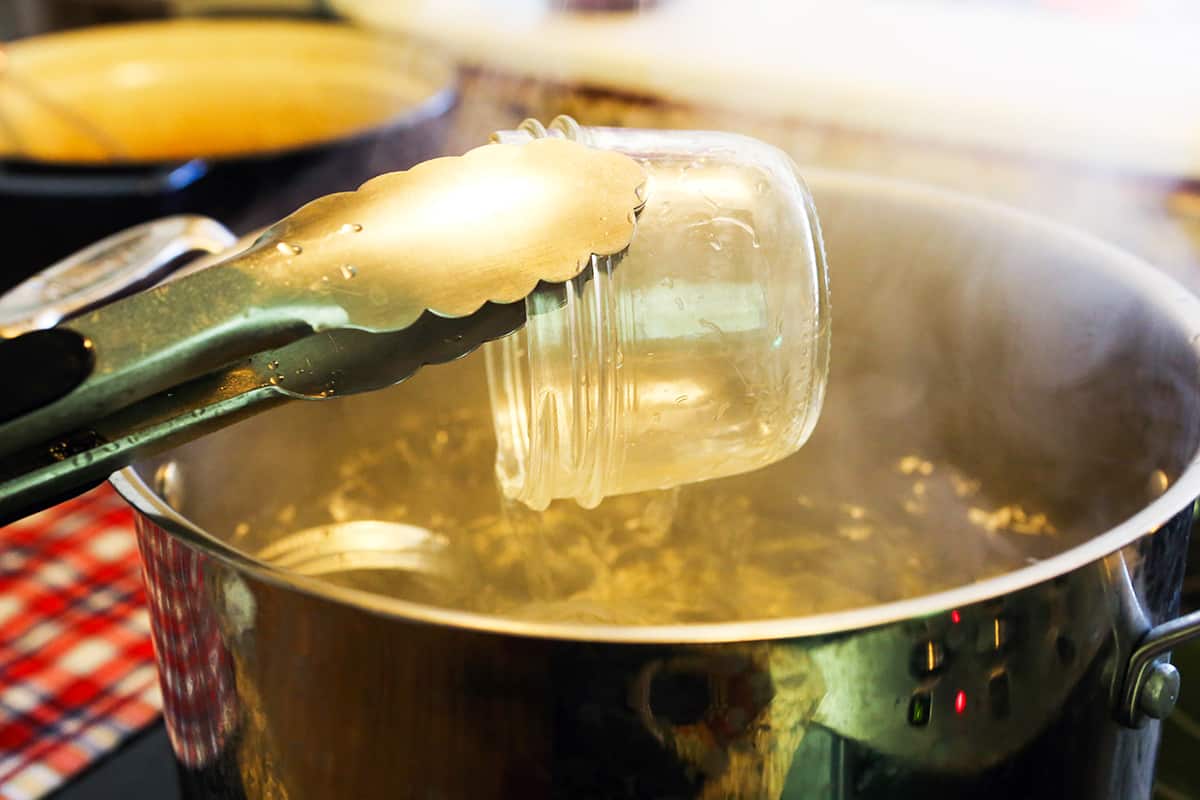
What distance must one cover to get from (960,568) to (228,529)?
288mm

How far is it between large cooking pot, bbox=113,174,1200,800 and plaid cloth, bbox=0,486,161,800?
0.36ft

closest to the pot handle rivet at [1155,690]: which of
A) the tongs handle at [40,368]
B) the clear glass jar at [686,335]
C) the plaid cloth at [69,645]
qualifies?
the clear glass jar at [686,335]

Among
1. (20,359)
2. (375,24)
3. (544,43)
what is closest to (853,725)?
(20,359)

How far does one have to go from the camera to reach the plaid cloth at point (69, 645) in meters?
0.49

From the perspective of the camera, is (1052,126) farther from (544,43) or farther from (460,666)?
(460,666)

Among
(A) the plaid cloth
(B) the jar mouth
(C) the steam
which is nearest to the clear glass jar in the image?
(B) the jar mouth

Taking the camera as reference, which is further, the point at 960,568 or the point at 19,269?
the point at 19,269

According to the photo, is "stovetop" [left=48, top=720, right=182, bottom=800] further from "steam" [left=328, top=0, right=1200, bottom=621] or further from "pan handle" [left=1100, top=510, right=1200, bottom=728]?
"pan handle" [left=1100, top=510, right=1200, bottom=728]

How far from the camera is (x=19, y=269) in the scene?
670 mm

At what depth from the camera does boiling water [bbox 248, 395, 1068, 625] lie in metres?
0.47

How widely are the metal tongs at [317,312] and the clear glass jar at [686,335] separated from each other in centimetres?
4

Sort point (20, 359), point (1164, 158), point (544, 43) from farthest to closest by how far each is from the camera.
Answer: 1. point (544, 43)
2. point (1164, 158)
3. point (20, 359)

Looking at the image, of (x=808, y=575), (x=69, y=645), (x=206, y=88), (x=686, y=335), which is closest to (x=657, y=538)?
(x=808, y=575)

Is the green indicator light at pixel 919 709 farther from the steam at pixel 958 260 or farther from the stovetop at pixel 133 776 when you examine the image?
the stovetop at pixel 133 776
